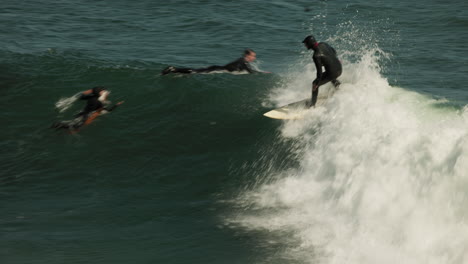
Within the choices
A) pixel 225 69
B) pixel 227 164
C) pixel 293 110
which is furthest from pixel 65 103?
pixel 293 110

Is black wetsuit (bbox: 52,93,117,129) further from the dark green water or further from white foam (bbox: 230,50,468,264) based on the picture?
white foam (bbox: 230,50,468,264)

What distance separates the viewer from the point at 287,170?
11.5m

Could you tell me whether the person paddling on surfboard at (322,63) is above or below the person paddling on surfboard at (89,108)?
above

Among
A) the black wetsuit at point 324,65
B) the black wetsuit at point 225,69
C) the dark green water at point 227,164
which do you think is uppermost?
the black wetsuit at point 324,65

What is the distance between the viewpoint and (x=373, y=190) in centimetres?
959

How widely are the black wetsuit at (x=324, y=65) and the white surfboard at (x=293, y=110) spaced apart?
10.0 inches

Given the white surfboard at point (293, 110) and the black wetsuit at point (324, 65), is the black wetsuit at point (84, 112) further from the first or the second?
the black wetsuit at point (324, 65)

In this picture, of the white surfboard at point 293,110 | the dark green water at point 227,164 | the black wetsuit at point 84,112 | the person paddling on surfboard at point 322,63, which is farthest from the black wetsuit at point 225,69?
the person paddling on surfboard at point 322,63

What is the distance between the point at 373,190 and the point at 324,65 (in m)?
4.09

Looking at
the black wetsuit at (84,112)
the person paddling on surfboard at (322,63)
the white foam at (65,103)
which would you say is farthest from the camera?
the white foam at (65,103)

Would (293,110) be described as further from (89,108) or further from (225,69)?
(89,108)

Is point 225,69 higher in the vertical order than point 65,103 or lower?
higher

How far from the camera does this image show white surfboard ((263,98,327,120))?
13031mm

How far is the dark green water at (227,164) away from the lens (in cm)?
893
